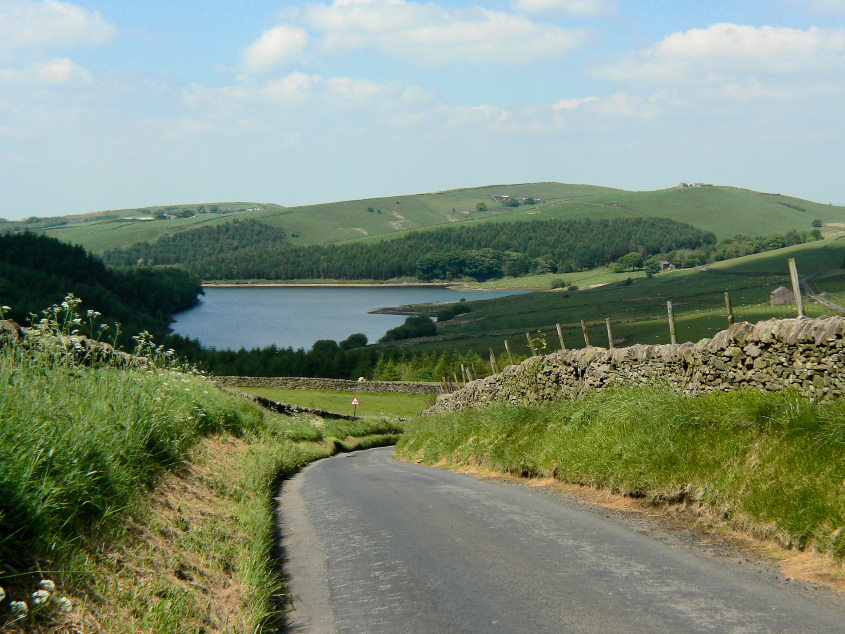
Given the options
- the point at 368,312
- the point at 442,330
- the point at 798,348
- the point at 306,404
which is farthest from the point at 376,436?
the point at 368,312

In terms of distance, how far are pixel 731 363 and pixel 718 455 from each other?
241 cm

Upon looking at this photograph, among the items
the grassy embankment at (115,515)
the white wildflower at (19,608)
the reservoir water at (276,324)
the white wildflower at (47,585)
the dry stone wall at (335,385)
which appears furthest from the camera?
the reservoir water at (276,324)

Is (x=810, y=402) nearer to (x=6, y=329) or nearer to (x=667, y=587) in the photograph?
(x=667, y=587)

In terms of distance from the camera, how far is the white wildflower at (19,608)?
4.41 m

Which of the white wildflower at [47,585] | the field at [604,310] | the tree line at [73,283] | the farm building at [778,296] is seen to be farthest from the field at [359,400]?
the white wildflower at [47,585]

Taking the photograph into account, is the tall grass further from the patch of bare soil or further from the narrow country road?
the patch of bare soil

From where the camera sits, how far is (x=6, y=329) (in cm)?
1041

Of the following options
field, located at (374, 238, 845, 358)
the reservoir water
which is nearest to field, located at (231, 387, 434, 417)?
field, located at (374, 238, 845, 358)

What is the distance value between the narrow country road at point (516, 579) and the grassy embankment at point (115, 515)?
58 cm

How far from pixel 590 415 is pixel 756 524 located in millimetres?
5596

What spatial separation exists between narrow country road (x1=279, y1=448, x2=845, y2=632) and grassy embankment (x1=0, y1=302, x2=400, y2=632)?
576 mm

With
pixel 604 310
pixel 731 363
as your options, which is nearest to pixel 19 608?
pixel 731 363

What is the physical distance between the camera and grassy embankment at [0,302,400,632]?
5.06 meters

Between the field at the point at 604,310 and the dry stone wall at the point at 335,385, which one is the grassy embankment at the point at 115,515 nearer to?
the field at the point at 604,310
